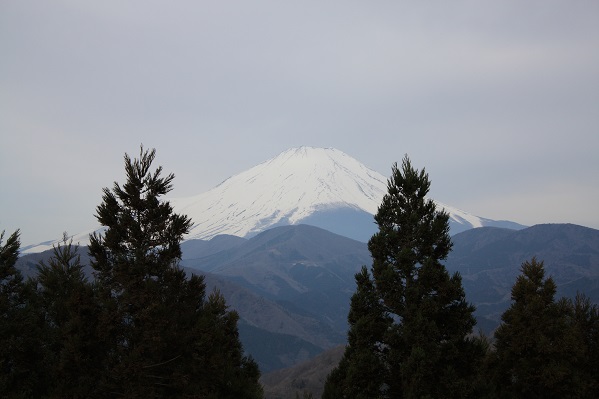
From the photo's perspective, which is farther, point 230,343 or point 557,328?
point 230,343

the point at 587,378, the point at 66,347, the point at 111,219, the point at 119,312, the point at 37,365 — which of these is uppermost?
the point at 111,219

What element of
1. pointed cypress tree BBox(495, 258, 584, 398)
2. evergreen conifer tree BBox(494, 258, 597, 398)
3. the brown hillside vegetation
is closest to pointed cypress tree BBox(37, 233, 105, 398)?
evergreen conifer tree BBox(494, 258, 597, 398)

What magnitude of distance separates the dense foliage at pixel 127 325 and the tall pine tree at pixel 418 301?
20.1 ft

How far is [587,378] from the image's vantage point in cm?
2053

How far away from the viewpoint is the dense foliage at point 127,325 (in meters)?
13.7

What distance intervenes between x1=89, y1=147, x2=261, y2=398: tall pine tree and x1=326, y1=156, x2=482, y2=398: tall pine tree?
5.94m

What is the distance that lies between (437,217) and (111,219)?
11.7 m

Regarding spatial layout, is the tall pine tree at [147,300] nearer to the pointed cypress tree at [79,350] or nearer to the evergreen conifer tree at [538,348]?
the pointed cypress tree at [79,350]

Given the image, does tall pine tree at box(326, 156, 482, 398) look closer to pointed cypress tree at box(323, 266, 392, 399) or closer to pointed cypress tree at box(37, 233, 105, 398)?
pointed cypress tree at box(323, 266, 392, 399)

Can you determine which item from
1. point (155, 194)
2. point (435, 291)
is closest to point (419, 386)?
point (435, 291)

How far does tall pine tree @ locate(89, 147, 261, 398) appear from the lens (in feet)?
45.7

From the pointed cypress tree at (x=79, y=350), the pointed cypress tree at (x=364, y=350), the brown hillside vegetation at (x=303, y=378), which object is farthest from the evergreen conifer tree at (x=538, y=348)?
the brown hillside vegetation at (x=303, y=378)

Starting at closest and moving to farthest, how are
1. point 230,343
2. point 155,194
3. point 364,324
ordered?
point 155,194 → point 364,324 → point 230,343

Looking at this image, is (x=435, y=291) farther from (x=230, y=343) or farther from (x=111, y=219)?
(x=230, y=343)
